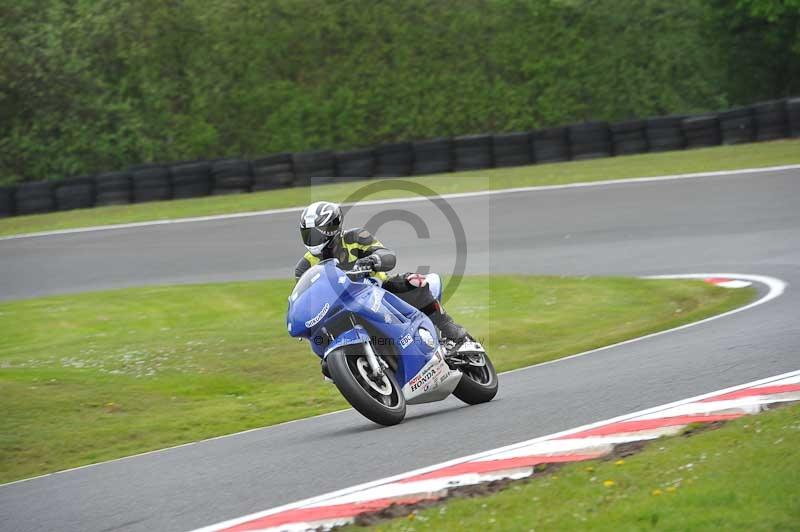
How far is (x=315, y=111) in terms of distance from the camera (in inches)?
1170

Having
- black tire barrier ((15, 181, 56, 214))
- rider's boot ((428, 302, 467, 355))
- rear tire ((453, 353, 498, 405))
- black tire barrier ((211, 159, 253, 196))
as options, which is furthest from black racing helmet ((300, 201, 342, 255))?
black tire barrier ((15, 181, 56, 214))

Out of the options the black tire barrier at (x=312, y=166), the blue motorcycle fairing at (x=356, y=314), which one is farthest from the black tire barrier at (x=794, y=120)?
the blue motorcycle fairing at (x=356, y=314)

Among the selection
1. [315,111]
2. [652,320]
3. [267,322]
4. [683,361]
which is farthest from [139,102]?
[683,361]

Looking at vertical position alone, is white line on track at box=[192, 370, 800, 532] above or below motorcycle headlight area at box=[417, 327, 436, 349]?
below

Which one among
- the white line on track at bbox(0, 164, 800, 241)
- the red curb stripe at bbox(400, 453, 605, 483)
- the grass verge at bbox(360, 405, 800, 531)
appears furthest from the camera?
the white line on track at bbox(0, 164, 800, 241)

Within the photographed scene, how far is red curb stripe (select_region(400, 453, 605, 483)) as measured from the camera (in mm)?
5945

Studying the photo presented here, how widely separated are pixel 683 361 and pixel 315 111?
2180 centimetres

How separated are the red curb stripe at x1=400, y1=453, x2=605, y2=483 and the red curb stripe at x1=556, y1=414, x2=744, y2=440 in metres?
0.37

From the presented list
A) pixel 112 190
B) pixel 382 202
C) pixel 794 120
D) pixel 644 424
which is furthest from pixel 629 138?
pixel 644 424

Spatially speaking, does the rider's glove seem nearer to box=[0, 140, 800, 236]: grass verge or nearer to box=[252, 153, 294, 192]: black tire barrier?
box=[0, 140, 800, 236]: grass verge

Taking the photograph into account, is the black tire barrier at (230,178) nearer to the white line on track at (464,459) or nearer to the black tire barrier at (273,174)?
the black tire barrier at (273,174)

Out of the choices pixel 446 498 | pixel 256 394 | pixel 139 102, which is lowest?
pixel 256 394

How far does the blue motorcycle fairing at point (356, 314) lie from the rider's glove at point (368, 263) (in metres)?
0.12

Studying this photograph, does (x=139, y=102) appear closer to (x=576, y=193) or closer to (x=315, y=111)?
(x=315, y=111)
